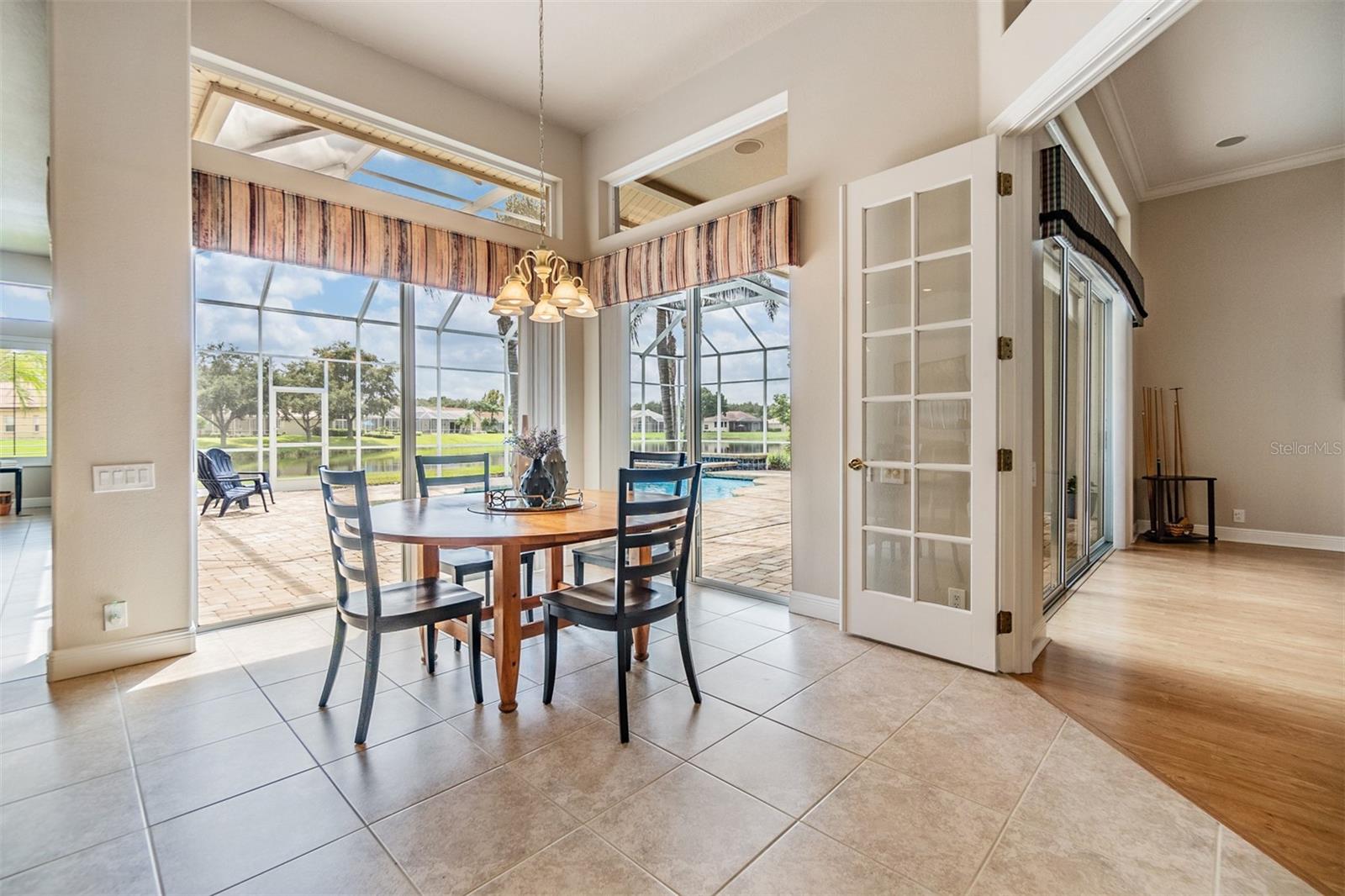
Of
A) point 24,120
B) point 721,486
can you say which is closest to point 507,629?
point 721,486

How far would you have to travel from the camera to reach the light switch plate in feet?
8.85

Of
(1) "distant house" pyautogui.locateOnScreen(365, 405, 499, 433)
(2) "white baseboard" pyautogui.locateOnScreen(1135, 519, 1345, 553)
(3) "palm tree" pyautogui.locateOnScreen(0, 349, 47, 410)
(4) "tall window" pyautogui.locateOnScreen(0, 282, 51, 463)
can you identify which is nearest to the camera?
(1) "distant house" pyautogui.locateOnScreen(365, 405, 499, 433)

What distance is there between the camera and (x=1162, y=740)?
2.12 metres

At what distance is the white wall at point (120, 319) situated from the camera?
2.61m

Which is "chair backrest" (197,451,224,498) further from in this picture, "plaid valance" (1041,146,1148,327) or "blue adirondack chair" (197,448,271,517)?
"plaid valance" (1041,146,1148,327)

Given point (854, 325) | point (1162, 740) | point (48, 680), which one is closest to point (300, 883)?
point (48, 680)

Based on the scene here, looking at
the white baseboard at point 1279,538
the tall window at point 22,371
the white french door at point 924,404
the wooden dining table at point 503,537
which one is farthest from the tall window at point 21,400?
the white baseboard at point 1279,538

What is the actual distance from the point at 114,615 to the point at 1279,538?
8711mm

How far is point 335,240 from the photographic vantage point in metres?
3.52

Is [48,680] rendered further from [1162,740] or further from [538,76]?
[1162,740]

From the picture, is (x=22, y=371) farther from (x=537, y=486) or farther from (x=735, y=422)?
(x=735, y=422)

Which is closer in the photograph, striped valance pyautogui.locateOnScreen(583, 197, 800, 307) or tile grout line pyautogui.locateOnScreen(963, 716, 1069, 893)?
tile grout line pyautogui.locateOnScreen(963, 716, 1069, 893)

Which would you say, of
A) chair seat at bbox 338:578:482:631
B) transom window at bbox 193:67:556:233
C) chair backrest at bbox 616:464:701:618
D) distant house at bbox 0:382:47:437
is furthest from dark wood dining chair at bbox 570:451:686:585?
distant house at bbox 0:382:47:437

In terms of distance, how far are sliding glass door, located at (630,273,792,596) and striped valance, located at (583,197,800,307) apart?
9.6 inches
